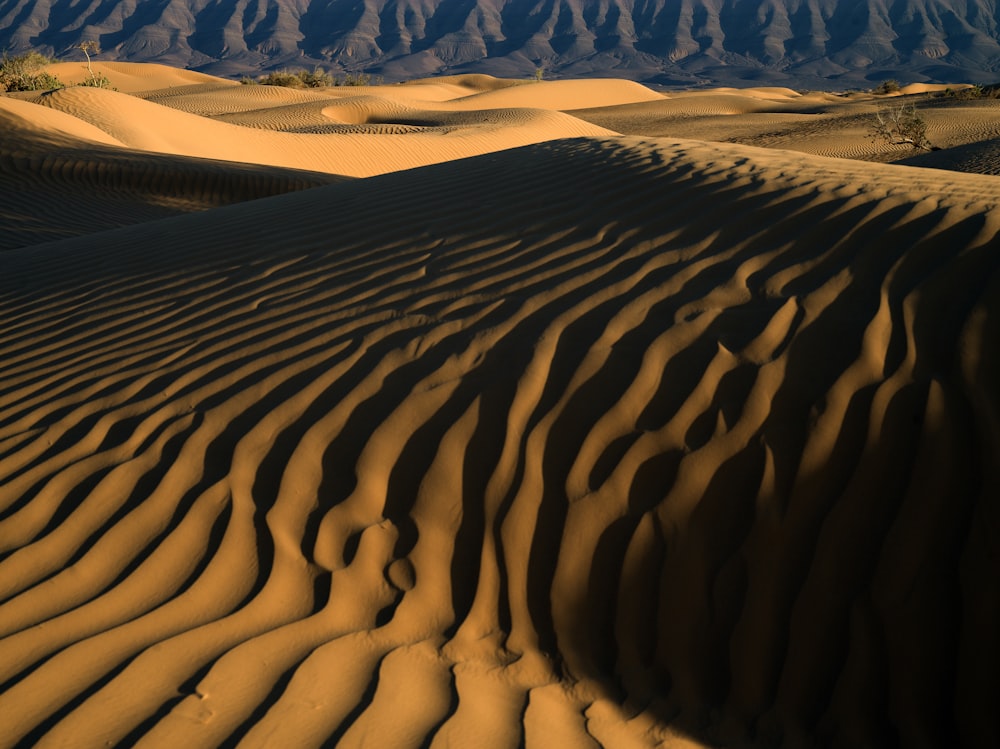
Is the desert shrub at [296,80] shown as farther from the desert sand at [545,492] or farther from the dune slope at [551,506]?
the dune slope at [551,506]

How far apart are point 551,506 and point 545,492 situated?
2.3 inches

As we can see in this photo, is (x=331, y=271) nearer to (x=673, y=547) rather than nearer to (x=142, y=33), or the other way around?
(x=673, y=547)

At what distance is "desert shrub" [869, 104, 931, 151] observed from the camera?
19109 millimetres

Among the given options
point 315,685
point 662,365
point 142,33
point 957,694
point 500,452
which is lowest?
point 957,694

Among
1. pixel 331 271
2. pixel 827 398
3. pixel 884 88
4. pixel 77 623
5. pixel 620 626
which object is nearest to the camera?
pixel 77 623

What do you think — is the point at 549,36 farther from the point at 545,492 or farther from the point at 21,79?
the point at 545,492

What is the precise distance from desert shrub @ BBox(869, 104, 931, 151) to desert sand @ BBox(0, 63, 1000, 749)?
16001 millimetres

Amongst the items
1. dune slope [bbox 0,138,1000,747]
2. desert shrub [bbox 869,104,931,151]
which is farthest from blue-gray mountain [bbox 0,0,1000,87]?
dune slope [bbox 0,138,1000,747]

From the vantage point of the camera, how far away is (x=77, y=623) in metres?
2.62

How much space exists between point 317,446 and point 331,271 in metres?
1.87

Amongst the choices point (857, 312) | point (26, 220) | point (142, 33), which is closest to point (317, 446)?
point (857, 312)

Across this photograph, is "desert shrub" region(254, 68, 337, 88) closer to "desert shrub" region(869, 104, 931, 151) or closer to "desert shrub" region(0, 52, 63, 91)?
"desert shrub" region(0, 52, 63, 91)

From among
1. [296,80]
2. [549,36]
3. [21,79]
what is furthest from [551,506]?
[549,36]

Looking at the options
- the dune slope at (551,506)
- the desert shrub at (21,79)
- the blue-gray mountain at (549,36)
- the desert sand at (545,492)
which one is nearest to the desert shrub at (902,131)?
the desert sand at (545,492)
